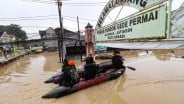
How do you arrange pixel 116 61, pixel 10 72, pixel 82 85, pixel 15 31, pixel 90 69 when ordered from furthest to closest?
pixel 15 31, pixel 10 72, pixel 116 61, pixel 90 69, pixel 82 85

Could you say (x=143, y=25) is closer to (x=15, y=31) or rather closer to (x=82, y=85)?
(x=82, y=85)

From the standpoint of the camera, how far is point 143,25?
594 cm

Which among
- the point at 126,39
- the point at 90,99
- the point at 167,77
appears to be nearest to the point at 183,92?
the point at 167,77

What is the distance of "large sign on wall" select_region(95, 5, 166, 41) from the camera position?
17.0 feet

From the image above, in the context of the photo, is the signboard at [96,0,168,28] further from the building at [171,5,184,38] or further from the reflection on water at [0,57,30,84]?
the reflection on water at [0,57,30,84]

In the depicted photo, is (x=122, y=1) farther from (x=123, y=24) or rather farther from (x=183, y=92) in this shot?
(x=183, y=92)

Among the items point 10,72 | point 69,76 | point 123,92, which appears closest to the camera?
point 69,76

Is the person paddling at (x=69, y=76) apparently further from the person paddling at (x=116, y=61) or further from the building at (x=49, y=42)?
the building at (x=49, y=42)

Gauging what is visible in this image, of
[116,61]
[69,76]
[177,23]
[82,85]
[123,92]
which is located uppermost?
[177,23]

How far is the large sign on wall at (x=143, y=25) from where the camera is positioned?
5184 mm

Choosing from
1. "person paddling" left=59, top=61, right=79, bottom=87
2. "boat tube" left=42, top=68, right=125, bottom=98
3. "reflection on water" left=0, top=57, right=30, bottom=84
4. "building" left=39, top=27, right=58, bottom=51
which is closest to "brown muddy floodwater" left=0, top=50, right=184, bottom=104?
"boat tube" left=42, top=68, right=125, bottom=98

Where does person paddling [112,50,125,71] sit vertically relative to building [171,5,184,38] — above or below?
below

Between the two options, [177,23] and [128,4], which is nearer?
[177,23]

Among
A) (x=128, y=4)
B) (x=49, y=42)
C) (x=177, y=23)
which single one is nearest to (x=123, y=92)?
(x=128, y=4)
